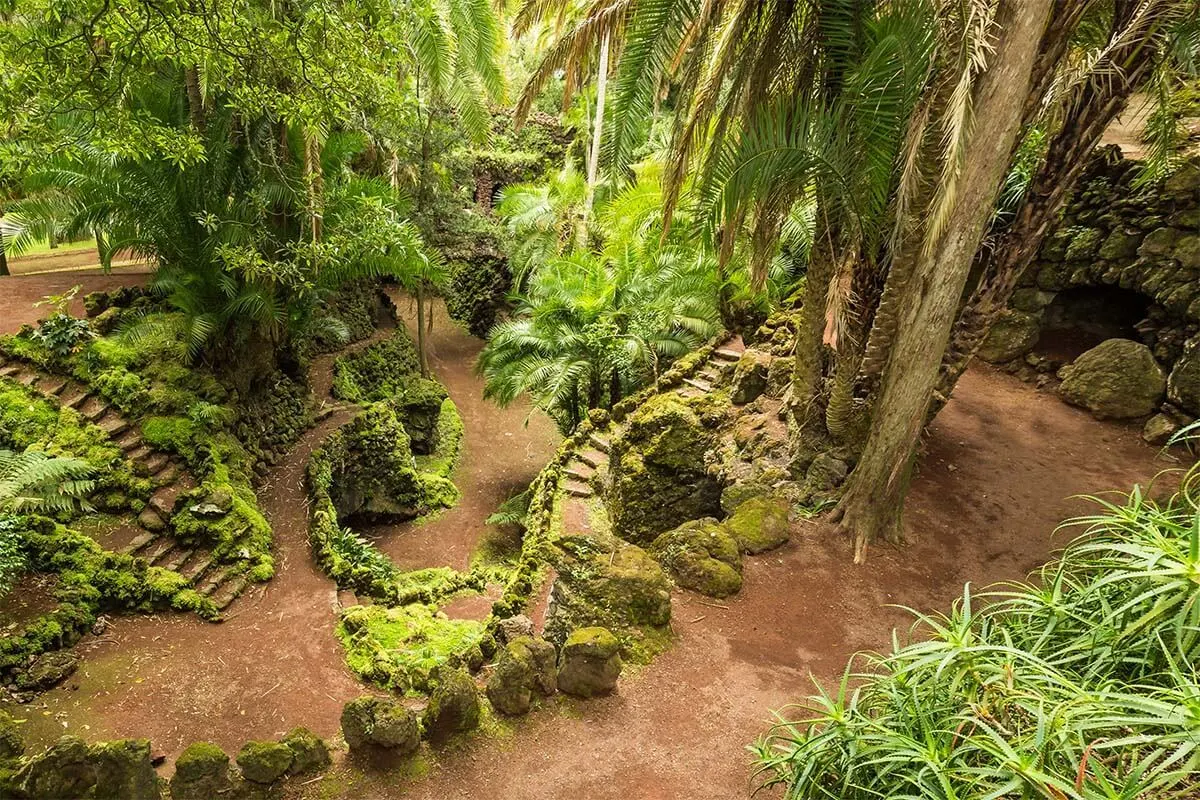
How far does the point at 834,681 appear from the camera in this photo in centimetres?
523

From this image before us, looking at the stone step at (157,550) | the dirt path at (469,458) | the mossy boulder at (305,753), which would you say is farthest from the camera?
the dirt path at (469,458)

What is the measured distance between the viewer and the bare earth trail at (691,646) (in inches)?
170

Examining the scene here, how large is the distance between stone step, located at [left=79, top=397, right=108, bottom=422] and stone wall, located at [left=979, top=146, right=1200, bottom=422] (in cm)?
1307

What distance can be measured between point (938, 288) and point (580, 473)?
6.18m

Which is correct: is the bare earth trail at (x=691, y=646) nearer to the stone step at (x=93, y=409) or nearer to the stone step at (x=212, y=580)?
the stone step at (x=212, y=580)

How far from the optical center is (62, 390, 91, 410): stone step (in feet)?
27.2

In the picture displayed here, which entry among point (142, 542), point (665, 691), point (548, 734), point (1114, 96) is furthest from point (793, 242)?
point (142, 542)

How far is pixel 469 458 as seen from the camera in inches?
615

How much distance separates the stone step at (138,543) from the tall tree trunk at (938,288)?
827 cm

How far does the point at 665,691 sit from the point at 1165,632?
3460 mm

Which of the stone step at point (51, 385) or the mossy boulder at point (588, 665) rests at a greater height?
the stone step at point (51, 385)

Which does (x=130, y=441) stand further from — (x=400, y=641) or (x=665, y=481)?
(x=665, y=481)

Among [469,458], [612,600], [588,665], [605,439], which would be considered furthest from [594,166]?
[588,665]

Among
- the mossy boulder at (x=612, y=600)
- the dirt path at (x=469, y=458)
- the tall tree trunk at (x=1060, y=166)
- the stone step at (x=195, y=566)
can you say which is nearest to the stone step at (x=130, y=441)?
the stone step at (x=195, y=566)
